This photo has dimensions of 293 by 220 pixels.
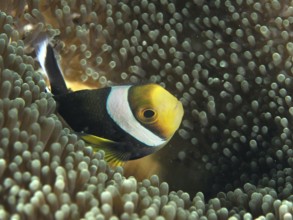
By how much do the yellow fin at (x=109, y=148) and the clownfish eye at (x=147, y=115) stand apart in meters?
0.13

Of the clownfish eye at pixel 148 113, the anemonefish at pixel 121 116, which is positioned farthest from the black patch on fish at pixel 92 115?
the clownfish eye at pixel 148 113

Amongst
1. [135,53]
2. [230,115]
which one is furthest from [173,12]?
[230,115]

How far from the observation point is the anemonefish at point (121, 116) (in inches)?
63.7

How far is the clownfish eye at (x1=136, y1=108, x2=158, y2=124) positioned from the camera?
5.31 feet

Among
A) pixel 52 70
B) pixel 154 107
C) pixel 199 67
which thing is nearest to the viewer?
pixel 154 107

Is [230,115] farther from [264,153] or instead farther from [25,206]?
[25,206]

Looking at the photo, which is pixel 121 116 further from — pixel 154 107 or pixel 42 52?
pixel 42 52

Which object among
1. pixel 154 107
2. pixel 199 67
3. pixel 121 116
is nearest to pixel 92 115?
pixel 121 116

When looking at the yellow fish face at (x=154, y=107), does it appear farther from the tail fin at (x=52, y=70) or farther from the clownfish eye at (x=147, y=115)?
the tail fin at (x=52, y=70)

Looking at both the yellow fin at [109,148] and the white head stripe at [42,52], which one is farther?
the white head stripe at [42,52]

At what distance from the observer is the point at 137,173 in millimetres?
2188

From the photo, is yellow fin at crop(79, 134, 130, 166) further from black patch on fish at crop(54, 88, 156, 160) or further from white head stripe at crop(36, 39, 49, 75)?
white head stripe at crop(36, 39, 49, 75)

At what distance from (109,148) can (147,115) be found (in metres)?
0.18

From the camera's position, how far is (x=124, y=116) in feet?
5.41
